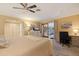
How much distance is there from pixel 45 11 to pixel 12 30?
0.68 m

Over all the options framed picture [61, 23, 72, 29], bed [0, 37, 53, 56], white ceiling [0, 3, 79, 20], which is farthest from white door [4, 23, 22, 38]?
framed picture [61, 23, 72, 29]

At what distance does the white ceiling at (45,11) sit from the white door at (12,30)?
0.18m

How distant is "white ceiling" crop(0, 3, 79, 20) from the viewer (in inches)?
56.6

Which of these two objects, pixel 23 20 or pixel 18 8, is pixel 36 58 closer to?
pixel 23 20

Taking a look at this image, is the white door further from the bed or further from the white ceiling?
the white ceiling

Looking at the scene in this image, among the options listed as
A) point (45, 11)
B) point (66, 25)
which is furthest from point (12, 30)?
point (66, 25)

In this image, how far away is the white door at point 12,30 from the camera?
59.7 inches

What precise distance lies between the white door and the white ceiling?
18cm

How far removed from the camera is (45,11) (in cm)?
155

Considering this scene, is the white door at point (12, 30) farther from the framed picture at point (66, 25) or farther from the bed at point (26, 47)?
the framed picture at point (66, 25)

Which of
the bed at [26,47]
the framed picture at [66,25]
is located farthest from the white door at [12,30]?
the framed picture at [66,25]

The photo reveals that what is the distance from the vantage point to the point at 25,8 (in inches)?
58.3

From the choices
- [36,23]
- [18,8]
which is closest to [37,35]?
[36,23]

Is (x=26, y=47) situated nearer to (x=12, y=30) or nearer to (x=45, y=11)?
(x=12, y=30)
